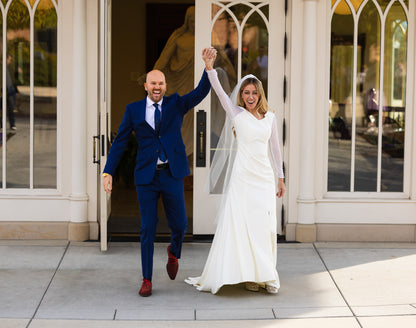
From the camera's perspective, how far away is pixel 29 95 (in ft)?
25.3

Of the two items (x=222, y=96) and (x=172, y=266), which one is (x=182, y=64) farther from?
(x=172, y=266)

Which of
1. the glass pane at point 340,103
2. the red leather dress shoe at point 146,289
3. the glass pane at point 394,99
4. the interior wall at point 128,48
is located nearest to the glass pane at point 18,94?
the red leather dress shoe at point 146,289

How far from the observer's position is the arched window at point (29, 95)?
7.66 metres

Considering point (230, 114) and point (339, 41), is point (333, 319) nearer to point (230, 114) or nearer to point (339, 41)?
point (230, 114)

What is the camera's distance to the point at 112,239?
788 centimetres

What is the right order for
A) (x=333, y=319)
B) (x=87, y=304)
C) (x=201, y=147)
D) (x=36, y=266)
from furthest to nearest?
(x=201, y=147)
(x=36, y=266)
(x=87, y=304)
(x=333, y=319)

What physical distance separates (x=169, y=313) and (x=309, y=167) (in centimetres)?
280

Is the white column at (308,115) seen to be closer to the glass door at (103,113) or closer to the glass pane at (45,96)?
the glass door at (103,113)

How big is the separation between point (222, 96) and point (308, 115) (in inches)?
79.4

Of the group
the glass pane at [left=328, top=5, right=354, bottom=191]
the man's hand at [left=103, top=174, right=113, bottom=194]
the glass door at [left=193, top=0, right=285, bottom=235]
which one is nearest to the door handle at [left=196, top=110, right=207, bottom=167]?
the glass door at [left=193, top=0, right=285, bottom=235]

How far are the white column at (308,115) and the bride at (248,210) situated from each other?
1.68m

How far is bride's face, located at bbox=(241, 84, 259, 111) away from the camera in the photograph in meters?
5.87

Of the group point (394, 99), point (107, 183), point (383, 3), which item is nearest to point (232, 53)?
point (383, 3)

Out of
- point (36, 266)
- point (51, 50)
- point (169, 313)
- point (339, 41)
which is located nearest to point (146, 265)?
point (169, 313)
